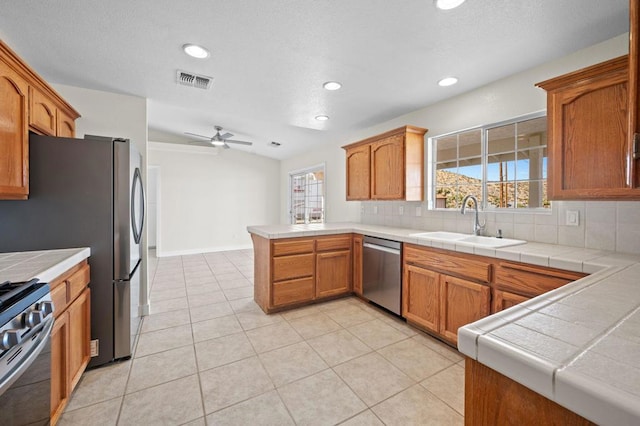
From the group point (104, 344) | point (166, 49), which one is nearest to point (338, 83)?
point (166, 49)

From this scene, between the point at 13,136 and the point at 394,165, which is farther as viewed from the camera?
the point at 394,165

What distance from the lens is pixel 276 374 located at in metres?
1.96

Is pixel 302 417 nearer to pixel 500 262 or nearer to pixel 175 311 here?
pixel 500 262

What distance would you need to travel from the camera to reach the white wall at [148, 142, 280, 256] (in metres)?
6.10

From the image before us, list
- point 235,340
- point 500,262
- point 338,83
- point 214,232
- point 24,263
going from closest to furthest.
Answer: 1. point 24,263
2. point 500,262
3. point 235,340
4. point 338,83
5. point 214,232

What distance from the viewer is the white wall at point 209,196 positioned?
6.10 meters

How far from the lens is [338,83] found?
106 inches

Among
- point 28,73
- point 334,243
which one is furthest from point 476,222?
point 28,73

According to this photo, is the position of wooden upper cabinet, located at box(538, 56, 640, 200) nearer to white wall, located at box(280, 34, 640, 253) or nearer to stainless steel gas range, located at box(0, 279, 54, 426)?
white wall, located at box(280, 34, 640, 253)

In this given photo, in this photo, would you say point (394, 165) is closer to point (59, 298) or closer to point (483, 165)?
point (483, 165)

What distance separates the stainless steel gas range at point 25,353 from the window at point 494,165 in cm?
328

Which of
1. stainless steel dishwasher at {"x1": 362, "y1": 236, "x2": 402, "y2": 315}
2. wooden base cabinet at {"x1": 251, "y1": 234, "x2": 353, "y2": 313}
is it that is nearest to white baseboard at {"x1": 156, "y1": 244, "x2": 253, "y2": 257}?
wooden base cabinet at {"x1": 251, "y1": 234, "x2": 353, "y2": 313}

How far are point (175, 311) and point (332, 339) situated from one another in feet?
6.05

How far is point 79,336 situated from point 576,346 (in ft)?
8.16
